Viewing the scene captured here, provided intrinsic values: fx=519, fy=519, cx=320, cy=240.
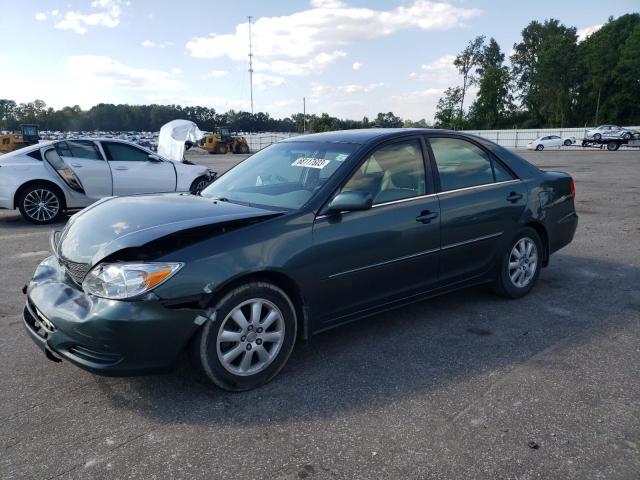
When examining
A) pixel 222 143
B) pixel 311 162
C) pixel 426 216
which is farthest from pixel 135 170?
pixel 222 143

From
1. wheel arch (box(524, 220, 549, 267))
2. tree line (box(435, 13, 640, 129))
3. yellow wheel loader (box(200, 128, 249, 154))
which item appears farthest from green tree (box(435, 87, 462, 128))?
wheel arch (box(524, 220, 549, 267))

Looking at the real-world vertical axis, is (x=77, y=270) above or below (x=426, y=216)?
below

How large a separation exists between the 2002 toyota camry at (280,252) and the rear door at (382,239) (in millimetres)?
11

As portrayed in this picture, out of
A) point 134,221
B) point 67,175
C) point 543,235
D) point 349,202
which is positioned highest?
point 349,202

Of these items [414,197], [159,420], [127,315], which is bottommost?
[159,420]

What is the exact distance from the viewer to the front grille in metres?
3.04

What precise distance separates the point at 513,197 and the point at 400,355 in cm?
195

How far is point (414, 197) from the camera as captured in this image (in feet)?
13.0

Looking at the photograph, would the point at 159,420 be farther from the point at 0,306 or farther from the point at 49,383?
the point at 0,306

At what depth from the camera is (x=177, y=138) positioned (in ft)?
56.4

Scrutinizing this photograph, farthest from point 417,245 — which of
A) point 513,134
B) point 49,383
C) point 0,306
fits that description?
point 513,134

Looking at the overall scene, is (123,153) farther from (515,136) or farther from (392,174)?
(515,136)

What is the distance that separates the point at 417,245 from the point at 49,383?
265cm

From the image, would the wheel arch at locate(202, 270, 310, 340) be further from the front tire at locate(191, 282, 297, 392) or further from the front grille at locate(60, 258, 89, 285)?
the front grille at locate(60, 258, 89, 285)
